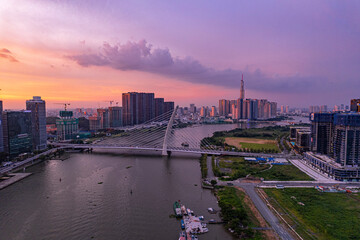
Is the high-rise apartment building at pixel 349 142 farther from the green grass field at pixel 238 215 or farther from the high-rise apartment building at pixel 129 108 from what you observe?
the high-rise apartment building at pixel 129 108

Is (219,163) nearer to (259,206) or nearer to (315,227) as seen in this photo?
(259,206)

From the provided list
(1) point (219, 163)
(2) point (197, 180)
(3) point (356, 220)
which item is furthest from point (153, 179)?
(3) point (356, 220)

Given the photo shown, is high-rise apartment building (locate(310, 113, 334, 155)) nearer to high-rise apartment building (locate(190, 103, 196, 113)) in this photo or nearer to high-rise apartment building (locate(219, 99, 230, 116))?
high-rise apartment building (locate(219, 99, 230, 116))

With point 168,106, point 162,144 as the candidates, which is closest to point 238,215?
point 162,144

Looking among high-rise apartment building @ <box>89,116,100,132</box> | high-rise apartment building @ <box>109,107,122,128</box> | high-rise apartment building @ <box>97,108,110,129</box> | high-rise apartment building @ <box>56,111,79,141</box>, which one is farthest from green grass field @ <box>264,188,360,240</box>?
high-rise apartment building @ <box>109,107,122,128</box>

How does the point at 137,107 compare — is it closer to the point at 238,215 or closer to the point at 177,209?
the point at 177,209

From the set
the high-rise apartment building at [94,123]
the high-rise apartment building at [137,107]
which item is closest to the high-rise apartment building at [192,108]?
the high-rise apartment building at [137,107]
